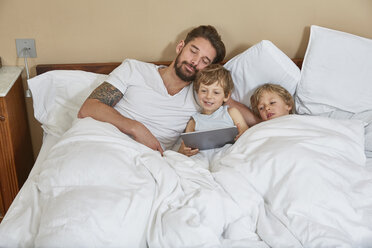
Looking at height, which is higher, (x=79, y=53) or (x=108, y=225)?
(x=79, y=53)

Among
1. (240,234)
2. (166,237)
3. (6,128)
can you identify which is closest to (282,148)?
(240,234)

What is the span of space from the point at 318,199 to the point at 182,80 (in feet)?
2.84

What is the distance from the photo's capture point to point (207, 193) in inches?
46.3

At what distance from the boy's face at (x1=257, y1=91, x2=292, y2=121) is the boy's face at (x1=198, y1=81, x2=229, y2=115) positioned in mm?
184

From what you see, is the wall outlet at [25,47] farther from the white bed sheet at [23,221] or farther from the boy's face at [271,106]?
the boy's face at [271,106]

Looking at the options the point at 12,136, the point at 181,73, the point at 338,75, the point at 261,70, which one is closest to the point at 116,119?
the point at 181,73

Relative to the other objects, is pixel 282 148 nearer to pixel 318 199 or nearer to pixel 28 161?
pixel 318 199

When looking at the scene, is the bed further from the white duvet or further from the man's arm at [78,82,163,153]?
the man's arm at [78,82,163,153]

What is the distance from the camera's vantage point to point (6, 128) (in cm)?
166

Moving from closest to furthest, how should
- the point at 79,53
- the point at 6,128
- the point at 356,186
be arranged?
the point at 356,186 < the point at 6,128 < the point at 79,53

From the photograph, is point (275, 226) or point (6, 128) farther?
point (6, 128)

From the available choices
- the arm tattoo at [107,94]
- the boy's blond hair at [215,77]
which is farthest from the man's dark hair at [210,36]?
the arm tattoo at [107,94]

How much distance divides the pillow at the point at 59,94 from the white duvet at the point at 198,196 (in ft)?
1.23

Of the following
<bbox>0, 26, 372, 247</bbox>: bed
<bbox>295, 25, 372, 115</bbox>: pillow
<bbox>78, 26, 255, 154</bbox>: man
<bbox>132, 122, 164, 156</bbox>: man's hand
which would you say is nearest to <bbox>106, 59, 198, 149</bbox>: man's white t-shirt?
<bbox>78, 26, 255, 154</bbox>: man
